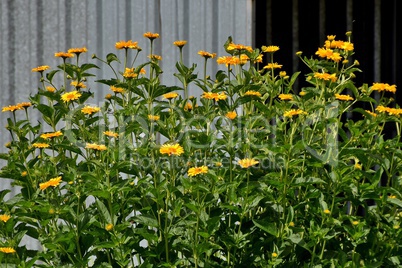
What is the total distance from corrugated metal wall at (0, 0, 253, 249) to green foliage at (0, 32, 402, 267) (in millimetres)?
1499

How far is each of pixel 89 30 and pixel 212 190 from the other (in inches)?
79.5

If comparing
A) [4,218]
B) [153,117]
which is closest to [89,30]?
[153,117]

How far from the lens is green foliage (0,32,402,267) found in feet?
7.45

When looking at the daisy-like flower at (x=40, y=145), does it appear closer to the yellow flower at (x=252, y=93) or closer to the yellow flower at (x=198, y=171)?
the yellow flower at (x=198, y=171)

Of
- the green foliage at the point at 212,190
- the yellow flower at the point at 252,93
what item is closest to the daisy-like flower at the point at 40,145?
the green foliage at the point at 212,190

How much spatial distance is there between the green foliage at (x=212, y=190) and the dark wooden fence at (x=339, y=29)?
2.32 m

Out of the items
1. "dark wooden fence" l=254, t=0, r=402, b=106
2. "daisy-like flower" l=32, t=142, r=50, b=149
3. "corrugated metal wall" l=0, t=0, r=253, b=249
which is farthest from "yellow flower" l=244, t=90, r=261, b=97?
"dark wooden fence" l=254, t=0, r=402, b=106

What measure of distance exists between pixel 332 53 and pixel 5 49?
1971 mm

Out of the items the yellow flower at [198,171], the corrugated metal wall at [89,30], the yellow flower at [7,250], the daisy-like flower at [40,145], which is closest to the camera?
the yellow flower at [198,171]

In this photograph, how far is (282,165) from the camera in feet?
7.85

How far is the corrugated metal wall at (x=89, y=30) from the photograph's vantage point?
159 inches

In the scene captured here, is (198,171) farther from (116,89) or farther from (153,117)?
(116,89)

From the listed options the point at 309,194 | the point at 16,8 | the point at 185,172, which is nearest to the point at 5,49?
the point at 16,8

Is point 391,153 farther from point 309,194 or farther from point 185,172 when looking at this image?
point 185,172
